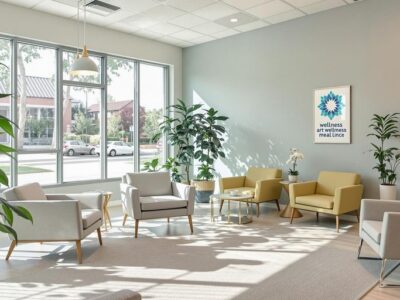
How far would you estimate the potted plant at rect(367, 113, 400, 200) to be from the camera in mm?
4969

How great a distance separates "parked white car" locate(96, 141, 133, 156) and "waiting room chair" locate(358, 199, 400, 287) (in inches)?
191

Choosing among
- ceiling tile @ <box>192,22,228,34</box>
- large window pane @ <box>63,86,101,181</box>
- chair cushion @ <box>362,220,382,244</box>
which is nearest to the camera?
chair cushion @ <box>362,220,382,244</box>

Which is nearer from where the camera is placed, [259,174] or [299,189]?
[299,189]

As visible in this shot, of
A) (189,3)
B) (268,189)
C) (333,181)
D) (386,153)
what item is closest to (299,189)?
(333,181)

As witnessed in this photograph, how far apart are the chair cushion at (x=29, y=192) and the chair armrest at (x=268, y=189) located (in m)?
3.24

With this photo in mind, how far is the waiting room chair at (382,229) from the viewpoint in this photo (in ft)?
10.4

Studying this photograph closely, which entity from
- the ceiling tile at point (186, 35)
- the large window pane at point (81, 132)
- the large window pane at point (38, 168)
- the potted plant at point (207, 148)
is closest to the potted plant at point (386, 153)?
the potted plant at point (207, 148)

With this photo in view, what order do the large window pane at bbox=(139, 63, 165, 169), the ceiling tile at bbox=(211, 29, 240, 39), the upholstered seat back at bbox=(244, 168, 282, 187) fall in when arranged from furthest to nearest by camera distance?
the large window pane at bbox=(139, 63, 165, 169)
the ceiling tile at bbox=(211, 29, 240, 39)
the upholstered seat back at bbox=(244, 168, 282, 187)

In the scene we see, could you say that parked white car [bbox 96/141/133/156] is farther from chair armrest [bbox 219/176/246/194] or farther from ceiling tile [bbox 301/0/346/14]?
ceiling tile [bbox 301/0/346/14]

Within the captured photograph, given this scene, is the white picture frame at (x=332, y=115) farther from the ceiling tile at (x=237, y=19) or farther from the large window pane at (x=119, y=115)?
the large window pane at (x=119, y=115)

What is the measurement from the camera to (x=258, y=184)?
5.93 metres

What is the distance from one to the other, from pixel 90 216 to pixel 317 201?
3116 mm

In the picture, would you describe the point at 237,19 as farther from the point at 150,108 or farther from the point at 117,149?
the point at 117,149

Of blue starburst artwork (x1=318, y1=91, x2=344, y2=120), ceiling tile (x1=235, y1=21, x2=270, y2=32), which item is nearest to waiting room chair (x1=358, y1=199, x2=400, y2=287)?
blue starburst artwork (x1=318, y1=91, x2=344, y2=120)
